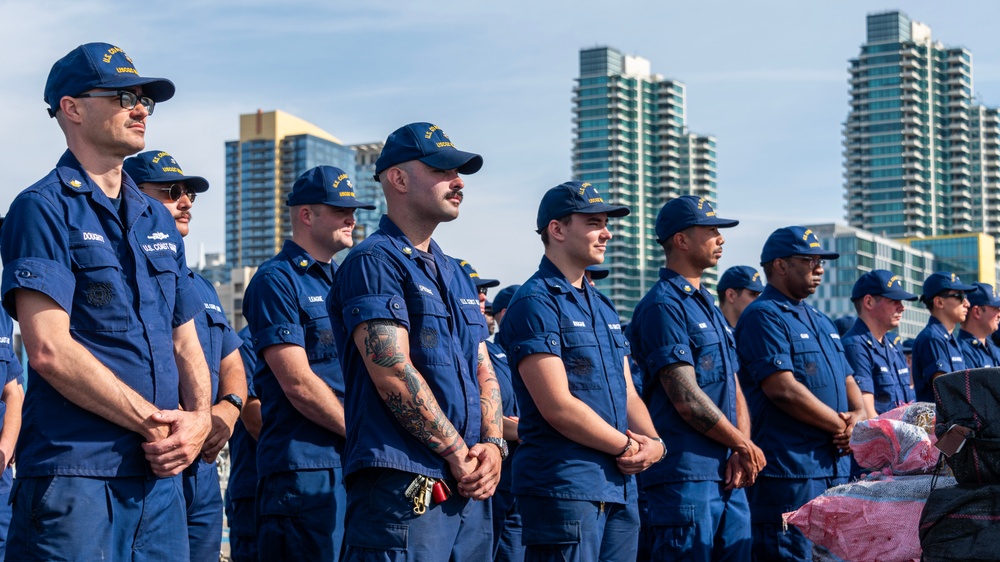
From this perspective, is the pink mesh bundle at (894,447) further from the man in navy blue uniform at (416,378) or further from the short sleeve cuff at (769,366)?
the man in navy blue uniform at (416,378)

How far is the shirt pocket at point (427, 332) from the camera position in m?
5.23

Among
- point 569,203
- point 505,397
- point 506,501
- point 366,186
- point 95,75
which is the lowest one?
point 506,501

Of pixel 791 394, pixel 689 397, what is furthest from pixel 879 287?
pixel 689 397

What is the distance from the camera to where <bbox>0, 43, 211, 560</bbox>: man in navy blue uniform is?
168 inches

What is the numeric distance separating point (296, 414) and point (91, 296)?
6.75ft

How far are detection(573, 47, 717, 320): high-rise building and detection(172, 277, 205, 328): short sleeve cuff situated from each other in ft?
443

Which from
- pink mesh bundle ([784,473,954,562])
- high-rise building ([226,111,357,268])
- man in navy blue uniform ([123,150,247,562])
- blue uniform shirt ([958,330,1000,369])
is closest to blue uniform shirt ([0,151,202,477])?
man in navy blue uniform ([123,150,247,562])

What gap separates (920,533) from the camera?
555 cm

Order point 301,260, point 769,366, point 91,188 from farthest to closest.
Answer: point 769,366
point 301,260
point 91,188

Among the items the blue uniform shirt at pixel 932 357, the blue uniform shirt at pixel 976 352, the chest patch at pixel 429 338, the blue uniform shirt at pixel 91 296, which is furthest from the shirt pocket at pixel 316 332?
the blue uniform shirt at pixel 976 352

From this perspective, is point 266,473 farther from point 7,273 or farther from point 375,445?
point 7,273

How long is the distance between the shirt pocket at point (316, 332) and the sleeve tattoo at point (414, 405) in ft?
4.86

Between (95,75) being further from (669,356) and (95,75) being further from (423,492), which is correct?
(669,356)

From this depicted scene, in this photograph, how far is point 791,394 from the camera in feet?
27.0
